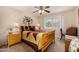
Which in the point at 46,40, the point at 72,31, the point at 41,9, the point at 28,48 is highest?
the point at 41,9

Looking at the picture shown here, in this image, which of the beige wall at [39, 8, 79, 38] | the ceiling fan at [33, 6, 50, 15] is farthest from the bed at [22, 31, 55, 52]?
the ceiling fan at [33, 6, 50, 15]

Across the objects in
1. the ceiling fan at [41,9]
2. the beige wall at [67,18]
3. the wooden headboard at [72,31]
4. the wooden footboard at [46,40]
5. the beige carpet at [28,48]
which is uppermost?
the ceiling fan at [41,9]

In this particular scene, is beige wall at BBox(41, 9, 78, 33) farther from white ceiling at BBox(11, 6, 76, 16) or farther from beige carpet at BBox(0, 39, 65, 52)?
beige carpet at BBox(0, 39, 65, 52)

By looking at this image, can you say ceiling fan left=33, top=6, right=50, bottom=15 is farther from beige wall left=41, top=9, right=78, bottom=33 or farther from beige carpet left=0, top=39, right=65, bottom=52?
beige carpet left=0, top=39, right=65, bottom=52

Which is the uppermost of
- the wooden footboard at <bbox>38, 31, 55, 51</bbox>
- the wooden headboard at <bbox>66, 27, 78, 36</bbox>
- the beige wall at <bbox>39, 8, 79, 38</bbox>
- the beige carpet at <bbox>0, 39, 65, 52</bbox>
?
the beige wall at <bbox>39, 8, 79, 38</bbox>

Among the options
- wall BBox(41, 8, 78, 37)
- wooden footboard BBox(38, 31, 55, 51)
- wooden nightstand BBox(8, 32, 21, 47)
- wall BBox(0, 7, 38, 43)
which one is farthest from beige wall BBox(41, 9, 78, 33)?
wooden nightstand BBox(8, 32, 21, 47)

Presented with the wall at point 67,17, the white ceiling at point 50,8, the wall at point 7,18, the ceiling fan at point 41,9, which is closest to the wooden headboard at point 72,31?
the wall at point 67,17

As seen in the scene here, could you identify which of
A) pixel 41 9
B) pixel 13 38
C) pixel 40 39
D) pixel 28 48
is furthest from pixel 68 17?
pixel 13 38

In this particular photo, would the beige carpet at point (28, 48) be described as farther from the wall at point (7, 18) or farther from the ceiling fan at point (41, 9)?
the ceiling fan at point (41, 9)

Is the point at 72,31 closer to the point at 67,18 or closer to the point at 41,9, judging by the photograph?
the point at 67,18

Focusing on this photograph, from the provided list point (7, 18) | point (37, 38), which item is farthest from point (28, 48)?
point (7, 18)

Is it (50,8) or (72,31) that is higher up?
(50,8)

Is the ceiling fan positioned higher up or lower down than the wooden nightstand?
higher up
